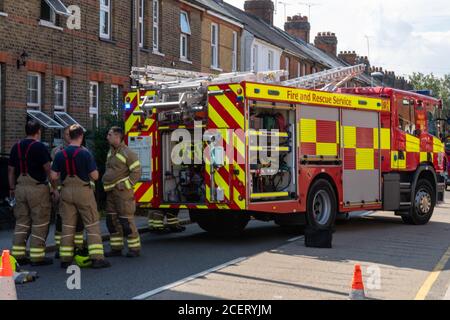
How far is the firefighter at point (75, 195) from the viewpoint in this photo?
8.87 m

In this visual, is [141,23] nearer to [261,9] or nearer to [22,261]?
[22,261]

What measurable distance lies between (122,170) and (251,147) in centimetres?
218

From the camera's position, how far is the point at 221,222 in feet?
40.2

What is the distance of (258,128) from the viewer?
11.2 m

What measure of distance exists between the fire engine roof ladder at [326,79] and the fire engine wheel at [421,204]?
2.81m

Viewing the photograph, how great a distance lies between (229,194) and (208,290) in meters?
3.34

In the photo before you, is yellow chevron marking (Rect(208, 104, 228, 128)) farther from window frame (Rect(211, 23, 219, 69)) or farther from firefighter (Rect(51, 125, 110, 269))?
window frame (Rect(211, 23, 219, 69))

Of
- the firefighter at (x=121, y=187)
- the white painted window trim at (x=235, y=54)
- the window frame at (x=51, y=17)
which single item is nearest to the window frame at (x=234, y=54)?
the white painted window trim at (x=235, y=54)

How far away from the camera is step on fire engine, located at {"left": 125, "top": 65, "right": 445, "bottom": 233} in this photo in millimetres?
10766

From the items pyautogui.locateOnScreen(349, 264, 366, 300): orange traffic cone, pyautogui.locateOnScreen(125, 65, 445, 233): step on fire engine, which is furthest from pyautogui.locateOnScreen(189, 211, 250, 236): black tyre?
pyautogui.locateOnScreen(349, 264, 366, 300): orange traffic cone

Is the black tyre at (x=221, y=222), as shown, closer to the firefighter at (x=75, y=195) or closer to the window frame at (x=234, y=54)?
the firefighter at (x=75, y=195)
